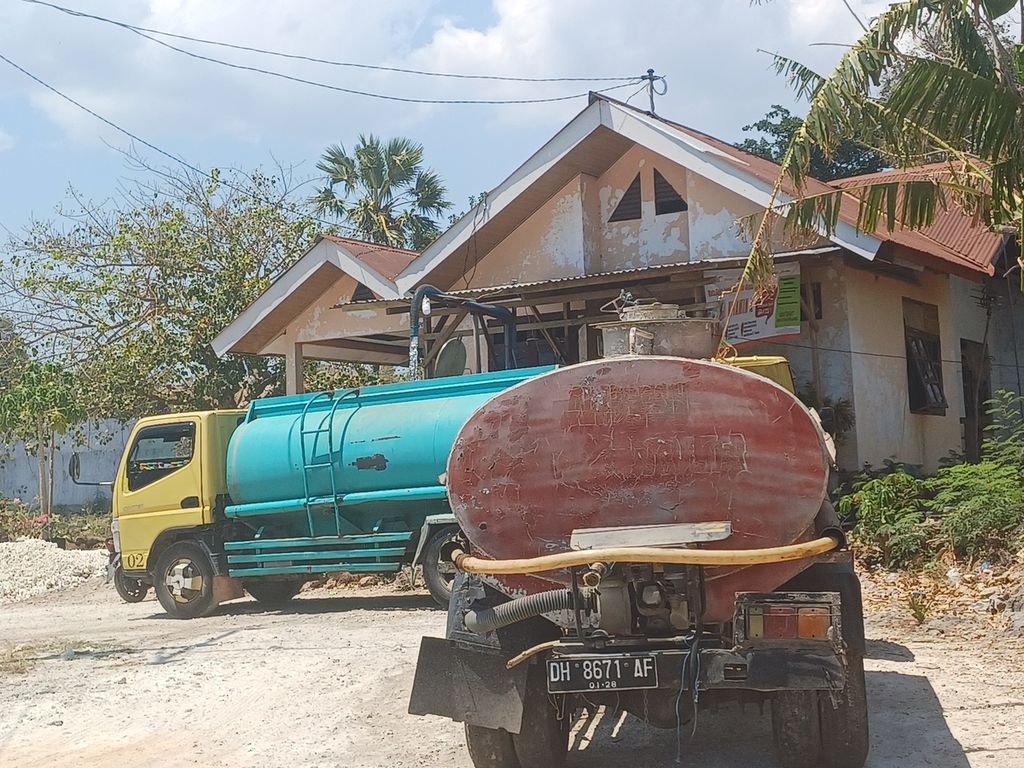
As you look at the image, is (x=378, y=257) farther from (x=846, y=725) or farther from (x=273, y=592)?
(x=846, y=725)

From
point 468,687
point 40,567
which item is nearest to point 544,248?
point 40,567

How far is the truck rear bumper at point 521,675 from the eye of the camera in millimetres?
4816

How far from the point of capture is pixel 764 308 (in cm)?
1433

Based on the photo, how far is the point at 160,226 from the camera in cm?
2377

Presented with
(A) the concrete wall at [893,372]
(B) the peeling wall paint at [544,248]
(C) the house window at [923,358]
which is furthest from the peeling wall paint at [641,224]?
(C) the house window at [923,358]

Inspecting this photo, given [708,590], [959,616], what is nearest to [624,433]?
[708,590]

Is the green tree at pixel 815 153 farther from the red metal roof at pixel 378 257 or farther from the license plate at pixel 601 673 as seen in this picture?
the license plate at pixel 601 673

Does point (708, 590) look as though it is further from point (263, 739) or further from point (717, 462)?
point (263, 739)

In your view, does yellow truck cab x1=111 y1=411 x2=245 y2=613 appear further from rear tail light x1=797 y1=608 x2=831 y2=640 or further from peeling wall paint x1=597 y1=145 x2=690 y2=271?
rear tail light x1=797 y1=608 x2=831 y2=640

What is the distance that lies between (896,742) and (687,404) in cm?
240

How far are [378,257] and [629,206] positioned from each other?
395 cm

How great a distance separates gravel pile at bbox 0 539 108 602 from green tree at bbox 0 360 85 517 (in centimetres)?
293

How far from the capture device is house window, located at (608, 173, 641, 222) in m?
16.3

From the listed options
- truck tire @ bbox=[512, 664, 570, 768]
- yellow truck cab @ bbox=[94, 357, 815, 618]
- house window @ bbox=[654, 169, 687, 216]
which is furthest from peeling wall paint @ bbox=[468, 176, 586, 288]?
truck tire @ bbox=[512, 664, 570, 768]
